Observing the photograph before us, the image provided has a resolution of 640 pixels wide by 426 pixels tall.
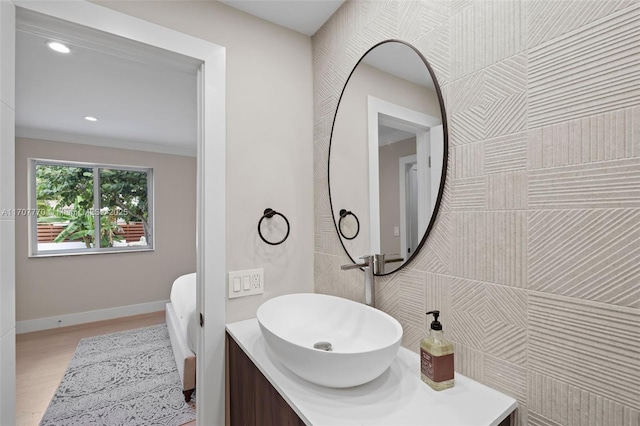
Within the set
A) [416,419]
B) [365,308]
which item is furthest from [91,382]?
[416,419]

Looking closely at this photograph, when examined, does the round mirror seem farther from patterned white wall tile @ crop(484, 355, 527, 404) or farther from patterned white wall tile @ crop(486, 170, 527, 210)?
patterned white wall tile @ crop(484, 355, 527, 404)

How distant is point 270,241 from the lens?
4.65 ft

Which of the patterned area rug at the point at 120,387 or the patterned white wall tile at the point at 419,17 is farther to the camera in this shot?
the patterned area rug at the point at 120,387

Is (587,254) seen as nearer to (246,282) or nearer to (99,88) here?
(246,282)

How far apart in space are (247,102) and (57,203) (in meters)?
3.74

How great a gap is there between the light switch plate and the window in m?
3.50

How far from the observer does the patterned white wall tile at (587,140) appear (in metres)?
0.57

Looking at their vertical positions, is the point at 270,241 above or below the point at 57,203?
below

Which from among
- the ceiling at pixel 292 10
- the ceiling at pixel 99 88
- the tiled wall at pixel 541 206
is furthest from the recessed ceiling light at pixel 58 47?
the tiled wall at pixel 541 206

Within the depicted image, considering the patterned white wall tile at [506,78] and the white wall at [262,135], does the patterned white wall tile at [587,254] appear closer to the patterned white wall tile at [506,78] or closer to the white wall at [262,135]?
the patterned white wall tile at [506,78]

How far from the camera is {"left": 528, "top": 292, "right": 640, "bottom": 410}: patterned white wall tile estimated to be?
1.88ft

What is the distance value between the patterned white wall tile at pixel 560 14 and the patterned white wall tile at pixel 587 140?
0.71ft

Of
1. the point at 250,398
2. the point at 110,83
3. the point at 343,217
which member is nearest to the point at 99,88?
the point at 110,83

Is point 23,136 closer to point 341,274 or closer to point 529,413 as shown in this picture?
point 341,274
